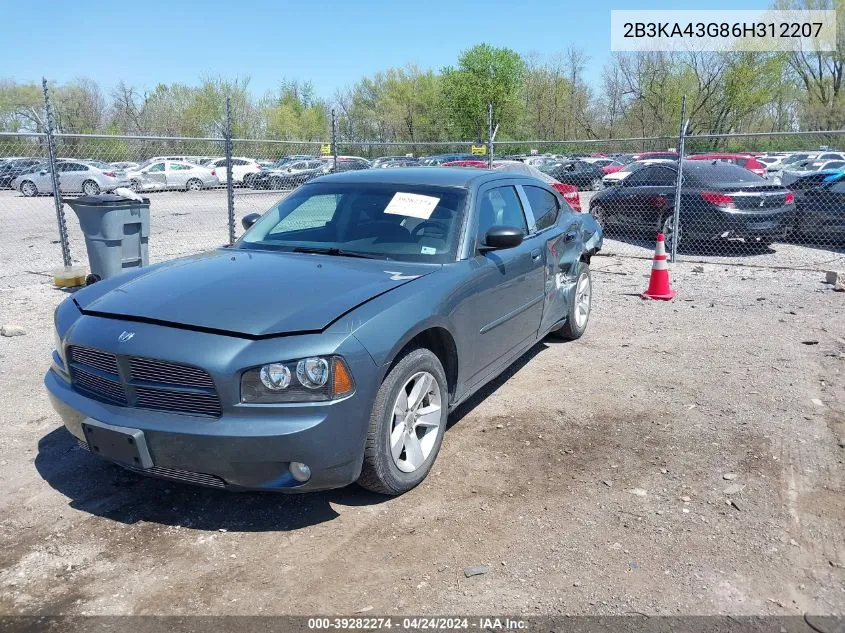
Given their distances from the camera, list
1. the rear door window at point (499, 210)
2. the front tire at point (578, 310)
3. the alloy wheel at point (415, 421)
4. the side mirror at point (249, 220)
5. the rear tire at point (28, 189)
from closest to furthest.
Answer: the alloy wheel at point (415, 421) < the rear door window at point (499, 210) < the side mirror at point (249, 220) < the front tire at point (578, 310) < the rear tire at point (28, 189)

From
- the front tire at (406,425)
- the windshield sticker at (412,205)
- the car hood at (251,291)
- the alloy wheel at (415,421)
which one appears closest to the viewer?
the car hood at (251,291)

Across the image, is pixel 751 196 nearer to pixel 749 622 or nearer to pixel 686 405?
pixel 686 405

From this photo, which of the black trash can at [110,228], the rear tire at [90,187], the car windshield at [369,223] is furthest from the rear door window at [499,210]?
the rear tire at [90,187]

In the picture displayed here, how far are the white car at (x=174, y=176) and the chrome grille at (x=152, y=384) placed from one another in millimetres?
26110

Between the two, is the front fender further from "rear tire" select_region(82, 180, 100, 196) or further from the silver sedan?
"rear tire" select_region(82, 180, 100, 196)

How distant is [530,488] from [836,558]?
143 centimetres

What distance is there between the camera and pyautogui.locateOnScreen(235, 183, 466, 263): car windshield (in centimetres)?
413

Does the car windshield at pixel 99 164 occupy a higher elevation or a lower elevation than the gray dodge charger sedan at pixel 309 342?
higher

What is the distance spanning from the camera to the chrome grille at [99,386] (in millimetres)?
3096

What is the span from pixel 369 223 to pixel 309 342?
62.2 inches

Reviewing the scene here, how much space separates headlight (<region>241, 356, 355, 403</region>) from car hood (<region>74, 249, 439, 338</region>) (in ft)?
0.54

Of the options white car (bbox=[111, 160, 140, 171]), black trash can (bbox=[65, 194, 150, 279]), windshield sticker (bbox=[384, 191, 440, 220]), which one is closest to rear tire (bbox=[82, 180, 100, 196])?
white car (bbox=[111, 160, 140, 171])

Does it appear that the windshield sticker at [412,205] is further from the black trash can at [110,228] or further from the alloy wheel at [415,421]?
the black trash can at [110,228]

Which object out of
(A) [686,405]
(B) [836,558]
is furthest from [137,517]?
(A) [686,405]
